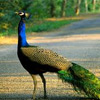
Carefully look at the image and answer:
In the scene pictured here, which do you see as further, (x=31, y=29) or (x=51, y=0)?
(x=51, y=0)

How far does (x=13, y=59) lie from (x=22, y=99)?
20.0 ft

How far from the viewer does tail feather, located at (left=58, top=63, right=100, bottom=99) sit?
6.91 metres

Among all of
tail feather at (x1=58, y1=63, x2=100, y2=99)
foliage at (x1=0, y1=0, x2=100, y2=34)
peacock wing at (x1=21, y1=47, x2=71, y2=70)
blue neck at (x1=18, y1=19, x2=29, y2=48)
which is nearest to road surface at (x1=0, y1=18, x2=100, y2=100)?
tail feather at (x1=58, y1=63, x2=100, y2=99)

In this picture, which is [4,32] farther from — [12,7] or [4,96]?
[4,96]

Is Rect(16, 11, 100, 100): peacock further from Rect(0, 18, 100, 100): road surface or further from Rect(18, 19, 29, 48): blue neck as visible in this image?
Rect(0, 18, 100, 100): road surface

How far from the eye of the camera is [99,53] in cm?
1491

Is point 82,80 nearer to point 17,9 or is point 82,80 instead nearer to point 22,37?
point 22,37

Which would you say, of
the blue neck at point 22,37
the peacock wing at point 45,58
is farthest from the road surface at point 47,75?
the blue neck at point 22,37

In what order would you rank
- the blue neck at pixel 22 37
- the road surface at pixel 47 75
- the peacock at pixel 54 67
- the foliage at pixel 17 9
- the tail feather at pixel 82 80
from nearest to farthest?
the tail feather at pixel 82 80 → the peacock at pixel 54 67 → the blue neck at pixel 22 37 → the road surface at pixel 47 75 → the foliage at pixel 17 9

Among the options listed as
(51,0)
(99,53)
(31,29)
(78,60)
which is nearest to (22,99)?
(78,60)

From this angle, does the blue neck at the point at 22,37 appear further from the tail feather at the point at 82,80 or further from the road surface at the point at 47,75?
the road surface at the point at 47,75

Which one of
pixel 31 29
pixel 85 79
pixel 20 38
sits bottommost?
pixel 31 29

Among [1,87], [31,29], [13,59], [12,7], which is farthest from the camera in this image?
[31,29]

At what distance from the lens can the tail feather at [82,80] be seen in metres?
6.91
